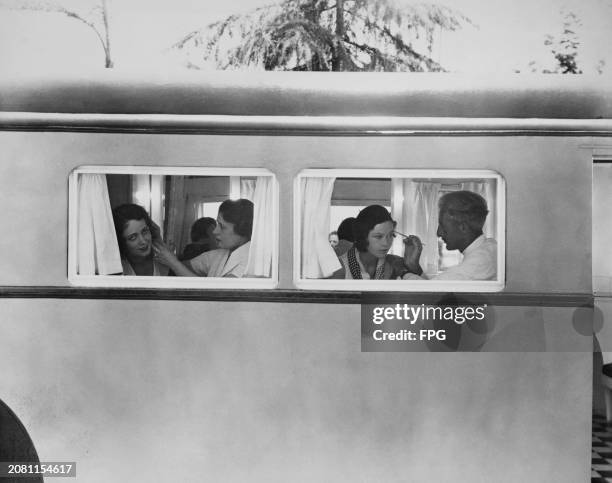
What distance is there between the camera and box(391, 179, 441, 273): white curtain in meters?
3.36

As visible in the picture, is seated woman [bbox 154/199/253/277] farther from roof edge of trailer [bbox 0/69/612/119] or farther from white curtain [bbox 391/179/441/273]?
white curtain [bbox 391/179/441/273]

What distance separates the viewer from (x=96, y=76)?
3.24 m

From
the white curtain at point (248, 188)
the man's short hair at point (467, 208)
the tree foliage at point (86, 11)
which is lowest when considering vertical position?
the man's short hair at point (467, 208)

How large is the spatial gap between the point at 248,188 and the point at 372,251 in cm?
73

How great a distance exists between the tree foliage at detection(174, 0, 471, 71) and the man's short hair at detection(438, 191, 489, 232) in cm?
67

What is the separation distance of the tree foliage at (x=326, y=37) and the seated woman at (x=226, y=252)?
2.43 ft

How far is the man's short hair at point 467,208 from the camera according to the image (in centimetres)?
329

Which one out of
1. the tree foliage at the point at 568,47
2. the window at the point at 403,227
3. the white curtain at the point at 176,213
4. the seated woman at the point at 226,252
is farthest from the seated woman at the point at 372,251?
the tree foliage at the point at 568,47

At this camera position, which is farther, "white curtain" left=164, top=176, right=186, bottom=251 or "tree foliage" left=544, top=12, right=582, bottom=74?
"white curtain" left=164, top=176, right=186, bottom=251

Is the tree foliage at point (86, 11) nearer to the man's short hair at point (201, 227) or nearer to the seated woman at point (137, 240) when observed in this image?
the seated woman at point (137, 240)

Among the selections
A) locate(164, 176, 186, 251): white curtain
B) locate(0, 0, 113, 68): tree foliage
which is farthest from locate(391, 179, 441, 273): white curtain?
locate(0, 0, 113, 68): tree foliage

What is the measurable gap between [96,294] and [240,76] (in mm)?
1337

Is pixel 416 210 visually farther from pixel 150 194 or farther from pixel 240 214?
pixel 150 194

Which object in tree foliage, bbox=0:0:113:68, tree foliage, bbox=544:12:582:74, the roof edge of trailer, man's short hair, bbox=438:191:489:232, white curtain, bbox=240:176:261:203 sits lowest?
man's short hair, bbox=438:191:489:232
